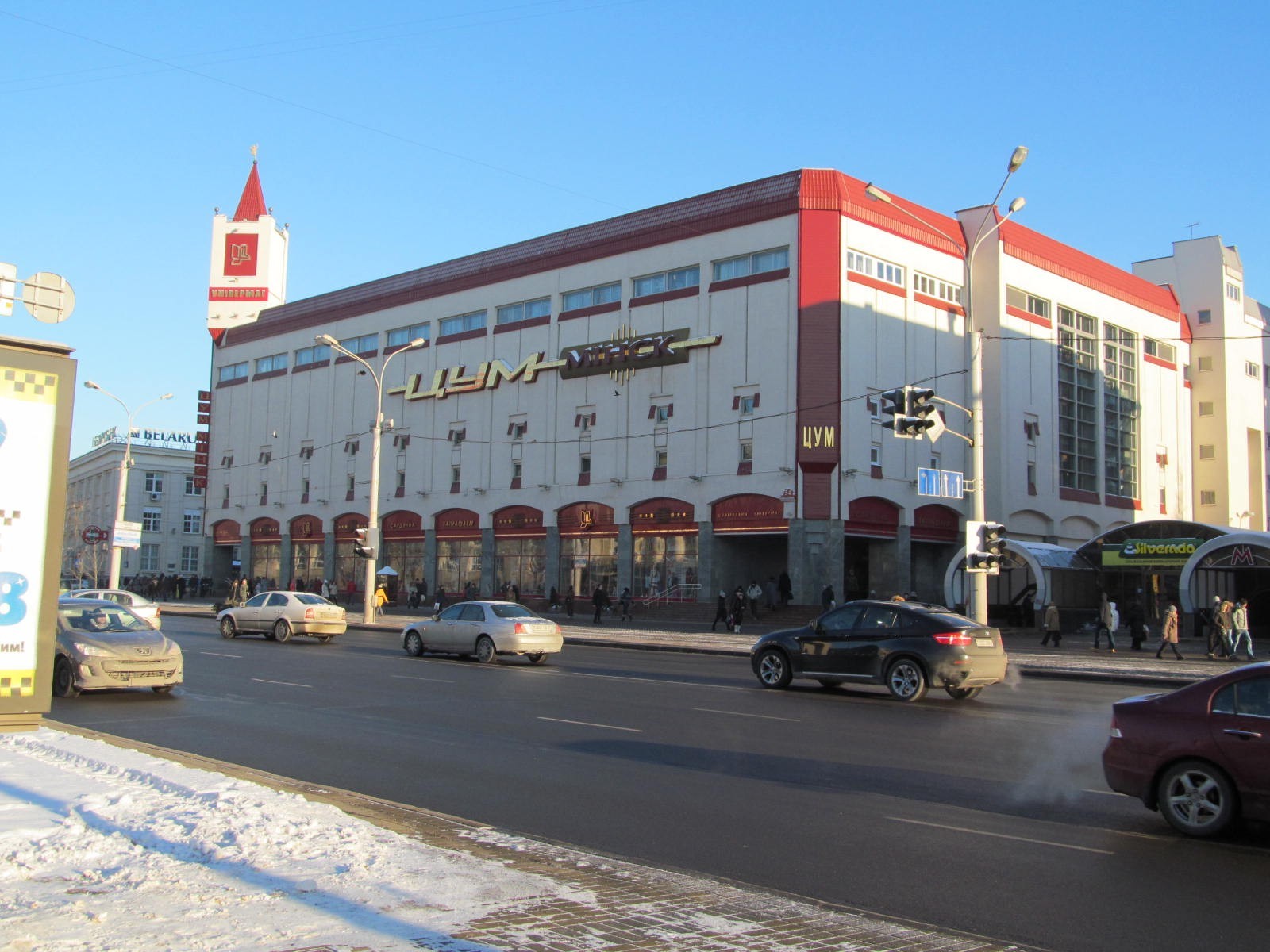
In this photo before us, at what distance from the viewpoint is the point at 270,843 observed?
696 cm

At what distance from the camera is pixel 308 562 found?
6825 centimetres

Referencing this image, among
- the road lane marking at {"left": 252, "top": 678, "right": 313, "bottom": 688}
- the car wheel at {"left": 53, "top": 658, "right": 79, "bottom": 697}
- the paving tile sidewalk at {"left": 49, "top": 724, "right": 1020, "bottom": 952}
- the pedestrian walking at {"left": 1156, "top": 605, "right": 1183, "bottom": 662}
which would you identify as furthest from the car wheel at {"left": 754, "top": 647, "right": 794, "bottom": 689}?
the pedestrian walking at {"left": 1156, "top": 605, "right": 1183, "bottom": 662}

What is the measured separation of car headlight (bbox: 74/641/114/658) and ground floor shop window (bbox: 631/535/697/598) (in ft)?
111

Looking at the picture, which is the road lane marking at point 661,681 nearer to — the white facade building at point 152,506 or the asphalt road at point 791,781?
the asphalt road at point 791,781

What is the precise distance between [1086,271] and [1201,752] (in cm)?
5578

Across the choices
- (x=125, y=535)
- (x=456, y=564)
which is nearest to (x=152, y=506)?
(x=456, y=564)

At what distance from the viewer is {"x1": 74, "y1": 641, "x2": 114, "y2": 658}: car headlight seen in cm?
1656

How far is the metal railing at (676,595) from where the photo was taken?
4866cm

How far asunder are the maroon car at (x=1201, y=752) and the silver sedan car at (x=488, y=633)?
56.0ft

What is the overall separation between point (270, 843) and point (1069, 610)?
4275 centimetres

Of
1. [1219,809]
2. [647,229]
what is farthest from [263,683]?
[647,229]

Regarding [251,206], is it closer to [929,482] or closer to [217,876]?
[929,482]

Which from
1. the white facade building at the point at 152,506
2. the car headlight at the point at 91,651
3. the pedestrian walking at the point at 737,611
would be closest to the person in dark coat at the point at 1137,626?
the pedestrian walking at the point at 737,611

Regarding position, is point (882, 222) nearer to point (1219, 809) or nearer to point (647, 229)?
point (647, 229)
